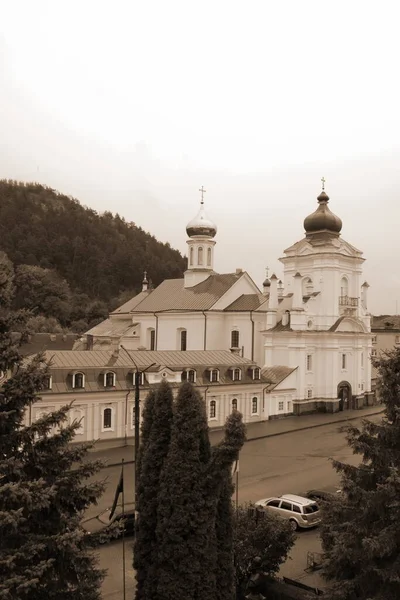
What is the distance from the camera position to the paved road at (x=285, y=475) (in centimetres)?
1527

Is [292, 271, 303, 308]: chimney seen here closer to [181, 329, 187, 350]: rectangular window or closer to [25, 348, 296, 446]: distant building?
[25, 348, 296, 446]: distant building

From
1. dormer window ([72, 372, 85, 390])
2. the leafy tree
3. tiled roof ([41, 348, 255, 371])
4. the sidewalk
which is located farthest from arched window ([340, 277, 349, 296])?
the leafy tree

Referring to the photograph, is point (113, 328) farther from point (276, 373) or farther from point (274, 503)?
point (274, 503)

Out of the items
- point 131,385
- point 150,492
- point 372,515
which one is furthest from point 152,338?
point 372,515

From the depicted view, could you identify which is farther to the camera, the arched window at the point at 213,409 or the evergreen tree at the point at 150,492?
the arched window at the point at 213,409

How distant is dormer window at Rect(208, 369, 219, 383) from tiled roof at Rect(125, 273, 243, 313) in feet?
44.3

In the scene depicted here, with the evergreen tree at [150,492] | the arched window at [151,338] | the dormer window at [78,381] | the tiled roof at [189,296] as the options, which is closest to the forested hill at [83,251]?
the tiled roof at [189,296]

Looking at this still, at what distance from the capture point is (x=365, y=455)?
11.0 meters

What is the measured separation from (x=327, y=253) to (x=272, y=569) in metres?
31.7

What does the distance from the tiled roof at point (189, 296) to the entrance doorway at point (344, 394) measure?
12112 mm

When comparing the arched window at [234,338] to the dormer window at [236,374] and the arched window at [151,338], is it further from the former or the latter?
the dormer window at [236,374]

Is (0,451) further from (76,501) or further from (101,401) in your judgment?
(101,401)

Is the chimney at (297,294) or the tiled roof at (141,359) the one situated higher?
the chimney at (297,294)

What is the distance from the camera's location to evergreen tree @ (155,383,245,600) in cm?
1061
